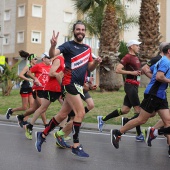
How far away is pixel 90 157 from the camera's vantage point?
719 centimetres

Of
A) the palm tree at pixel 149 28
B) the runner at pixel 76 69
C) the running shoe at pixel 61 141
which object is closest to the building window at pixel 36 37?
the palm tree at pixel 149 28

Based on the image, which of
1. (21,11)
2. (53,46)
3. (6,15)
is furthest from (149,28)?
(6,15)

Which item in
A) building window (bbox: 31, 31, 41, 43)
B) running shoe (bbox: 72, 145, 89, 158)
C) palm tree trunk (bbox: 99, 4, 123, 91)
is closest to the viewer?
running shoe (bbox: 72, 145, 89, 158)

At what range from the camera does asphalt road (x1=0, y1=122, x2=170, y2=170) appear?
20.9ft

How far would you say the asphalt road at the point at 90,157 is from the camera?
6359 millimetres

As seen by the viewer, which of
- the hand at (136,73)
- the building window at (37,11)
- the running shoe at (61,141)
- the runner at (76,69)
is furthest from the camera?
the building window at (37,11)

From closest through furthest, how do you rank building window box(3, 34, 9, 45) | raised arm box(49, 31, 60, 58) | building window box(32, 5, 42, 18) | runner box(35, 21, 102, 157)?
raised arm box(49, 31, 60, 58), runner box(35, 21, 102, 157), building window box(32, 5, 42, 18), building window box(3, 34, 9, 45)

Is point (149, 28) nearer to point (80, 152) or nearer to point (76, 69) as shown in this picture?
point (76, 69)

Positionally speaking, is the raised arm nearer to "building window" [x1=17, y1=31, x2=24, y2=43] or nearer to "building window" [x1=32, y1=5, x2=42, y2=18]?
"building window" [x1=17, y1=31, x2=24, y2=43]

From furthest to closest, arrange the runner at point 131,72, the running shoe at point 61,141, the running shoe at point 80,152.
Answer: the runner at point 131,72
the running shoe at point 61,141
the running shoe at point 80,152

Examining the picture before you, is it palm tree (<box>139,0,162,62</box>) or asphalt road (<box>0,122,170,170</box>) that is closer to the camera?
asphalt road (<box>0,122,170,170</box>)

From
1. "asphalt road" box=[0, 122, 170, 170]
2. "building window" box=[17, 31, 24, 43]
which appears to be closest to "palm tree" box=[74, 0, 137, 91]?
"asphalt road" box=[0, 122, 170, 170]

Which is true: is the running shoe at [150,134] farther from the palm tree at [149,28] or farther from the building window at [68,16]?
the building window at [68,16]

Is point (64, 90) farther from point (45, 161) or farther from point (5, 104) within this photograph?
point (5, 104)
